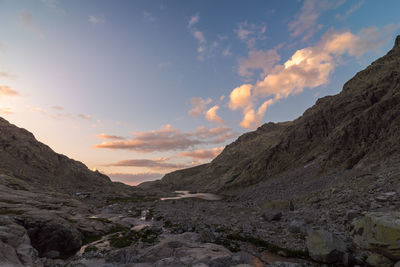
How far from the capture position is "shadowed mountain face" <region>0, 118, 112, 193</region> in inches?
4692

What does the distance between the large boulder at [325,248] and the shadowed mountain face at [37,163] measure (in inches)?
5051

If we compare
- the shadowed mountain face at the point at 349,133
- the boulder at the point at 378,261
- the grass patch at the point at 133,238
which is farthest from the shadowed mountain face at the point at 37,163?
the boulder at the point at 378,261

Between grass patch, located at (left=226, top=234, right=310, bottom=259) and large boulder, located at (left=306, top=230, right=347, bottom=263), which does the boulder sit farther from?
grass patch, located at (left=226, top=234, right=310, bottom=259)

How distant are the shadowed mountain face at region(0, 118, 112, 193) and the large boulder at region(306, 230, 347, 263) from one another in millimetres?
128299

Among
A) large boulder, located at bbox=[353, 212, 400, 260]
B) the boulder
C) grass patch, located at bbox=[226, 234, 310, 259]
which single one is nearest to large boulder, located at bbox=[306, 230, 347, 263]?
grass patch, located at bbox=[226, 234, 310, 259]

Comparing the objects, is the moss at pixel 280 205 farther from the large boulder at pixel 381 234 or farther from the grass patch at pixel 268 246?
the large boulder at pixel 381 234

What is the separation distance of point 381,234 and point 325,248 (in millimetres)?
4699

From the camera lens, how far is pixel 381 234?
13.5 meters

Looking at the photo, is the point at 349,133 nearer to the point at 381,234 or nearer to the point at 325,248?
the point at 325,248

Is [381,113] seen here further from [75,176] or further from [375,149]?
[75,176]

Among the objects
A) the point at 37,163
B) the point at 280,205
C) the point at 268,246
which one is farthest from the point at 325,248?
the point at 37,163

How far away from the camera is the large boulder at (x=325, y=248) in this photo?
16.5 metres

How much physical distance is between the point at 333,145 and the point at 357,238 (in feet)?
247

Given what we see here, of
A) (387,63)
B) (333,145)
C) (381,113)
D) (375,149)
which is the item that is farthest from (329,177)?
(387,63)
